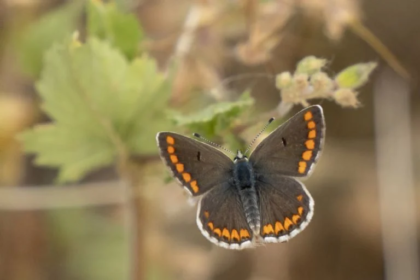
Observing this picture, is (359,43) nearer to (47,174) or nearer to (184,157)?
(184,157)

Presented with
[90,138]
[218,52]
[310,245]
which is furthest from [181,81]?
[310,245]

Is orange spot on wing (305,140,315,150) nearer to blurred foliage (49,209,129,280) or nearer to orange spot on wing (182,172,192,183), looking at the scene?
orange spot on wing (182,172,192,183)

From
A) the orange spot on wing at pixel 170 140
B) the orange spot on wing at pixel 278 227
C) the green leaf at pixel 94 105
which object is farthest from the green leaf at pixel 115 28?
the orange spot on wing at pixel 278 227

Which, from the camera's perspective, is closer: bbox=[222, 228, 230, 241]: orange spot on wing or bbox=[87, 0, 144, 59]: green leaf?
bbox=[222, 228, 230, 241]: orange spot on wing

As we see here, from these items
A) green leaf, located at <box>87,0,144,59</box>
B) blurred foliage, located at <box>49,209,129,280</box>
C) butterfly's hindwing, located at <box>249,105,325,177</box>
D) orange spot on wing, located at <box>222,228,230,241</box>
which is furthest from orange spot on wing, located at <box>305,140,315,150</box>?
blurred foliage, located at <box>49,209,129,280</box>

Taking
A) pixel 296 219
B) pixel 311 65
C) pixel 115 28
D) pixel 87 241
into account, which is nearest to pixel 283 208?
pixel 296 219
